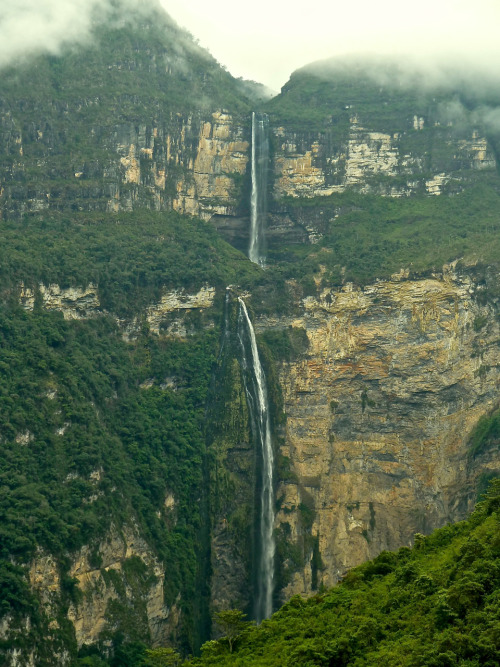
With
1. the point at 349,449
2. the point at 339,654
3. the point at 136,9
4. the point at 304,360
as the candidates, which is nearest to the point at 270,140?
the point at 136,9

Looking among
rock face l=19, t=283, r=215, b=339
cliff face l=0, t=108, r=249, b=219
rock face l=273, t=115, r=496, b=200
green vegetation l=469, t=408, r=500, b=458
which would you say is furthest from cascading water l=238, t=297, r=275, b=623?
rock face l=273, t=115, r=496, b=200

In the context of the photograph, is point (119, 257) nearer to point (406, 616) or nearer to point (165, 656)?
point (165, 656)

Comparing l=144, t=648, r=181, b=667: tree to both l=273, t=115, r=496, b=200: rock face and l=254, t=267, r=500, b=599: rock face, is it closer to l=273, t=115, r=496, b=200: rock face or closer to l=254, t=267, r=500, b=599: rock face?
l=254, t=267, r=500, b=599: rock face

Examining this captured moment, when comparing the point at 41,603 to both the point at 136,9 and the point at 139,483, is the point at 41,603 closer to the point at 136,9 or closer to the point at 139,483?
the point at 139,483

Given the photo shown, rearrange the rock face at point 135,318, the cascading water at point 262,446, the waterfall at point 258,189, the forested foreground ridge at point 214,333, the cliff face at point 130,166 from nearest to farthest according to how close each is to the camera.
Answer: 1. the forested foreground ridge at point 214,333
2. the rock face at point 135,318
3. the cascading water at point 262,446
4. the cliff face at point 130,166
5. the waterfall at point 258,189

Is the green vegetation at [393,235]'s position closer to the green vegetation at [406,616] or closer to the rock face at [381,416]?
the rock face at [381,416]

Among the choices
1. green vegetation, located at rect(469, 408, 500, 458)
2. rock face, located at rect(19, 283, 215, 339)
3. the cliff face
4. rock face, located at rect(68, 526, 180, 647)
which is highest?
the cliff face

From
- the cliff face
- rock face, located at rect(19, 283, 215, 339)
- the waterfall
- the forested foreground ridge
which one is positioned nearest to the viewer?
the forested foreground ridge

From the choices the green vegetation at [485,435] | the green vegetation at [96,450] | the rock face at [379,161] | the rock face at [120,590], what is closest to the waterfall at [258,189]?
the rock face at [379,161]
